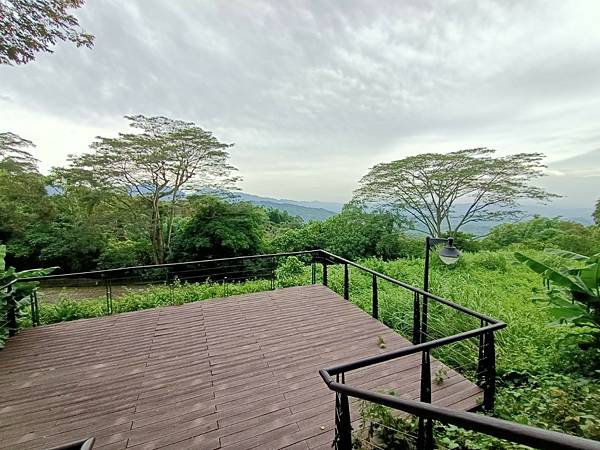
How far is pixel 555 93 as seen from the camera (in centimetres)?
749

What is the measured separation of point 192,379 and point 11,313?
3664mm

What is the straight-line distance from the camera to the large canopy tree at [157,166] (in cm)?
1180

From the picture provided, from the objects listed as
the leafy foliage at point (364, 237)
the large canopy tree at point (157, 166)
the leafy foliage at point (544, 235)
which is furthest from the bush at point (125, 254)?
the leafy foliage at point (544, 235)

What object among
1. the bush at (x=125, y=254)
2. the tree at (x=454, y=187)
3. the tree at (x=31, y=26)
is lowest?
the bush at (x=125, y=254)

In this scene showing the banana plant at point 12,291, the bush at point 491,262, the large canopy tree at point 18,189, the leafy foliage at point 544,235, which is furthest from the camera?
the large canopy tree at point 18,189

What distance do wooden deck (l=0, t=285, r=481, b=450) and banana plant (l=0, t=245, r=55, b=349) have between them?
350 millimetres

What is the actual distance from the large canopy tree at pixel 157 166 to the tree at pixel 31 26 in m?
8.90

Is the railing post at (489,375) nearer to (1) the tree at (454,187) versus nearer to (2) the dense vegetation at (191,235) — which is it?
(2) the dense vegetation at (191,235)

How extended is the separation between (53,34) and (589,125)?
494 inches

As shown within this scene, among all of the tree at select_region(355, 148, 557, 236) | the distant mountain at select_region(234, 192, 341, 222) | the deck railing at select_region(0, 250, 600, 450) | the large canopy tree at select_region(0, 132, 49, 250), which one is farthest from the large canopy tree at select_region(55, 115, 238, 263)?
the deck railing at select_region(0, 250, 600, 450)

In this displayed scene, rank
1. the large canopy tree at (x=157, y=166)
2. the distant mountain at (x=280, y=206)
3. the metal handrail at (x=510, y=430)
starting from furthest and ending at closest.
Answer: the distant mountain at (x=280, y=206) → the large canopy tree at (x=157, y=166) → the metal handrail at (x=510, y=430)

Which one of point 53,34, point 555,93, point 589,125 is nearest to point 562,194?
point 589,125

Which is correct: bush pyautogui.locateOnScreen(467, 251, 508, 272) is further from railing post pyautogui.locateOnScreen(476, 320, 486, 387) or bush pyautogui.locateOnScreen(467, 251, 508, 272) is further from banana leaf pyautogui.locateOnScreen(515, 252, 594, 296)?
railing post pyautogui.locateOnScreen(476, 320, 486, 387)

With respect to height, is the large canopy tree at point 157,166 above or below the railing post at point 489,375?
above
